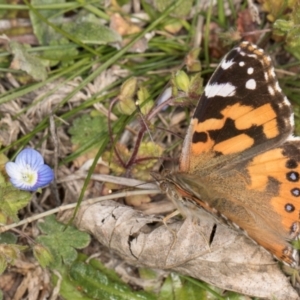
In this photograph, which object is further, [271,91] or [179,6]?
[179,6]

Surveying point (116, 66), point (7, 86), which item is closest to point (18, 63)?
point (7, 86)

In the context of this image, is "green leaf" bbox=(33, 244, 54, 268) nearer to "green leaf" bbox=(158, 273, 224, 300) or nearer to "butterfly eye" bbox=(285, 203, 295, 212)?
"green leaf" bbox=(158, 273, 224, 300)

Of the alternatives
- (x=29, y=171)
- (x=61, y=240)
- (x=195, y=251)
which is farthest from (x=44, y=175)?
(x=195, y=251)

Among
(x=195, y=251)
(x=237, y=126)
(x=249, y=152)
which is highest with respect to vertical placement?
(x=237, y=126)

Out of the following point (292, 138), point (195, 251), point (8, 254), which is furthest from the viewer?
point (195, 251)

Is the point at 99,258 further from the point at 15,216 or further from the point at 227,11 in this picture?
the point at 227,11

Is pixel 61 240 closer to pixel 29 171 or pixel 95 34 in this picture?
pixel 29 171

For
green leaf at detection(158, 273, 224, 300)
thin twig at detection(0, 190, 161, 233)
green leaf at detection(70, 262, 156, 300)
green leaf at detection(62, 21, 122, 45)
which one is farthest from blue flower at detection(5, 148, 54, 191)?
green leaf at detection(158, 273, 224, 300)

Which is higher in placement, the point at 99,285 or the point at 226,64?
the point at 226,64
